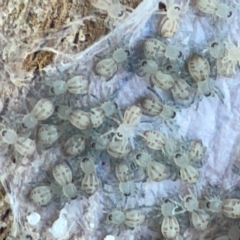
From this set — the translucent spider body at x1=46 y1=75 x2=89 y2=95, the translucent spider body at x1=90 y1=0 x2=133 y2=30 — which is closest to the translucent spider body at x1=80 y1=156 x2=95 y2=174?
the translucent spider body at x1=46 y1=75 x2=89 y2=95

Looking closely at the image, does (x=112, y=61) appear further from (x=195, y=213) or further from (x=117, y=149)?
(x=195, y=213)

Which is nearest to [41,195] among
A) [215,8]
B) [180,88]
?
[180,88]

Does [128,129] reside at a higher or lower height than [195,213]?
higher

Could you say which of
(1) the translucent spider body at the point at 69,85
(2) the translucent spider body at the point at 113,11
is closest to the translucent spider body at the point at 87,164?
(1) the translucent spider body at the point at 69,85

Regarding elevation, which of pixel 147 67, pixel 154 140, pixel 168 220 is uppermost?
pixel 147 67

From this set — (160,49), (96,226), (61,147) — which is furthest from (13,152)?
(160,49)

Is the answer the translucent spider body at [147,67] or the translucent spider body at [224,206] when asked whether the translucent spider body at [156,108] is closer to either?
the translucent spider body at [147,67]

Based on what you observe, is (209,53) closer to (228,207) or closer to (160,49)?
(160,49)
